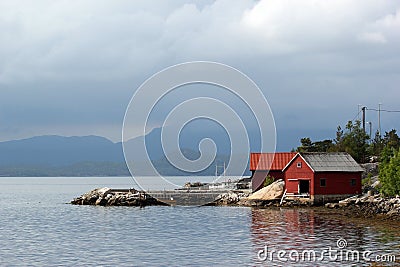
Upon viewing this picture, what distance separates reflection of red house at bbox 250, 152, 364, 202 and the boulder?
0.80 m

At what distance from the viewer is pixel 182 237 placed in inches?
1710

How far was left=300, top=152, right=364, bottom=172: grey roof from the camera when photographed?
63.9m

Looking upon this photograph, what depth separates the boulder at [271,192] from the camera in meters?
66.3

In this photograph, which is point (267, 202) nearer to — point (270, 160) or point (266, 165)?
point (266, 165)

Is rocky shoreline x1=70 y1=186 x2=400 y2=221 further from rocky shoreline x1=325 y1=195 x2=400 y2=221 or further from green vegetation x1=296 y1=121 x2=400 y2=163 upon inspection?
green vegetation x1=296 y1=121 x2=400 y2=163

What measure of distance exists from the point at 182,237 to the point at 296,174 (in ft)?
81.7

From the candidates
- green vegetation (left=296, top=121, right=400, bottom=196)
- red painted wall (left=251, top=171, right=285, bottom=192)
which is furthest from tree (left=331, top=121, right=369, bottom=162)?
red painted wall (left=251, top=171, right=285, bottom=192)

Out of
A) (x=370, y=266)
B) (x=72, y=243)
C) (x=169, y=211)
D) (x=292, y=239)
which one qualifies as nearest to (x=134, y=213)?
(x=169, y=211)

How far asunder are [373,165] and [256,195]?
18.5 m

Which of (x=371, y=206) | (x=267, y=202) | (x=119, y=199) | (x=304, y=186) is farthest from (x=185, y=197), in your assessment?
(x=371, y=206)

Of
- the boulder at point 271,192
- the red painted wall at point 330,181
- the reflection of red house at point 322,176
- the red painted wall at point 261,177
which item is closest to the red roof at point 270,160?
the red painted wall at point 261,177

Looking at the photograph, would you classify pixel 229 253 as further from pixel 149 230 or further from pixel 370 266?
pixel 149 230

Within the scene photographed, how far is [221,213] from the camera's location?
2424 inches

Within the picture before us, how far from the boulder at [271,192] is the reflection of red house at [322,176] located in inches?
31.6
